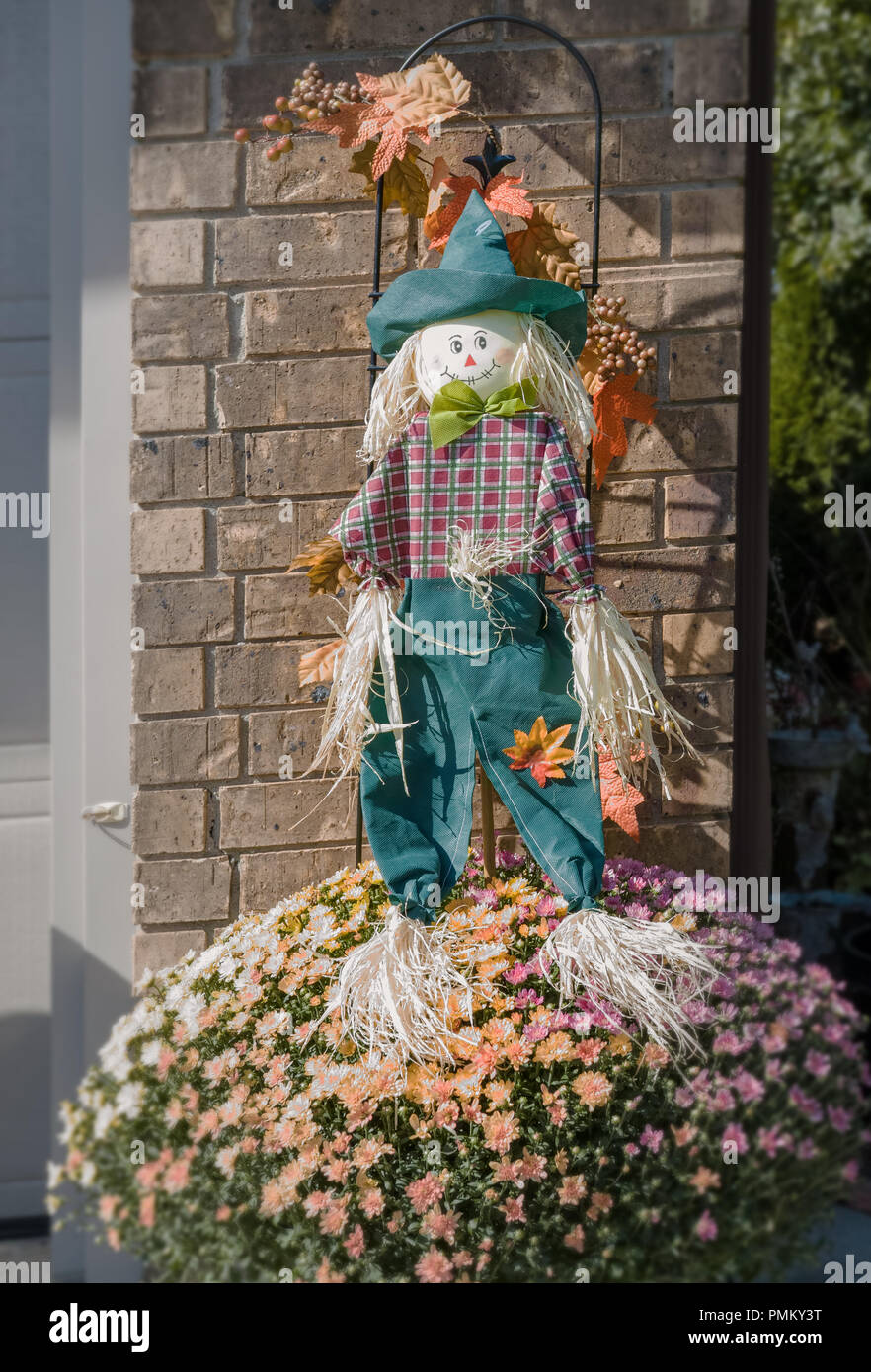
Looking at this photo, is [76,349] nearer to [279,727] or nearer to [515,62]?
[279,727]

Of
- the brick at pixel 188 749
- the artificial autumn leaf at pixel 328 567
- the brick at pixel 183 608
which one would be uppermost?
the artificial autumn leaf at pixel 328 567

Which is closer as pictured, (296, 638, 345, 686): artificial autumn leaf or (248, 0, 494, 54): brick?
(296, 638, 345, 686): artificial autumn leaf

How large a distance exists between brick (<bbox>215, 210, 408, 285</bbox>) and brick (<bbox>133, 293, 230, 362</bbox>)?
6 centimetres

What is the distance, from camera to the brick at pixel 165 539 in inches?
68.6

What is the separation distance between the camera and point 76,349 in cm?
177

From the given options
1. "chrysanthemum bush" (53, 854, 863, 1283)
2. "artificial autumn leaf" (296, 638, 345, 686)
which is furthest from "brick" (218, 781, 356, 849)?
"chrysanthemum bush" (53, 854, 863, 1283)

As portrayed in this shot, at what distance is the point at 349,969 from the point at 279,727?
53cm

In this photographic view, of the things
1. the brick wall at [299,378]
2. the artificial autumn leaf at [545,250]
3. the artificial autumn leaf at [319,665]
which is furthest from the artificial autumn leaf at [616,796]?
the artificial autumn leaf at [545,250]

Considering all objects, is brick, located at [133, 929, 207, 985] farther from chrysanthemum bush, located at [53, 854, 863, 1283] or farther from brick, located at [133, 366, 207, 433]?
Answer: brick, located at [133, 366, 207, 433]

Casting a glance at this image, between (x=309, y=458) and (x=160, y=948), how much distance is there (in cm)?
92

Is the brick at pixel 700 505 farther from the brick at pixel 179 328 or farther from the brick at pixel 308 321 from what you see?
the brick at pixel 179 328

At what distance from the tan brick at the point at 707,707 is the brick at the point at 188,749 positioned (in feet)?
2.62

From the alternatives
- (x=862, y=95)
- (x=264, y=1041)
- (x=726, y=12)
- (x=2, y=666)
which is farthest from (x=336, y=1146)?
(x=862, y=95)

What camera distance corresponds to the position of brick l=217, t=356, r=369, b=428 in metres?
1.72
